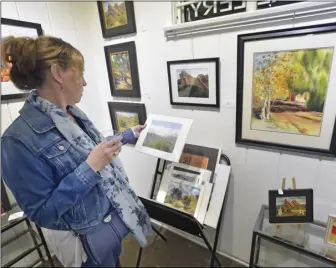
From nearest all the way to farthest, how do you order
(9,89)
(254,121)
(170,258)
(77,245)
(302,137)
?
(77,245), (302,137), (254,121), (9,89), (170,258)

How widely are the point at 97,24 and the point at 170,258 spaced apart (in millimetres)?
1962

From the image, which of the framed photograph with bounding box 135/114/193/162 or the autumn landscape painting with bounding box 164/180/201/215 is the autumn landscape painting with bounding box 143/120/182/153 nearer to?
the framed photograph with bounding box 135/114/193/162

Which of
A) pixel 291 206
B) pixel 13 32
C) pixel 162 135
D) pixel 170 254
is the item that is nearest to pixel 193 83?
pixel 162 135

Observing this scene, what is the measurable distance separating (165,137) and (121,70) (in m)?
0.79

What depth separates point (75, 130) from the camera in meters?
0.85

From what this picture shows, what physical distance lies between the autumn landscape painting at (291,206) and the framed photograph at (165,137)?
59cm

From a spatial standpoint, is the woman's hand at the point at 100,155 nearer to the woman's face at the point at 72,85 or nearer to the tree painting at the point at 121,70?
the woman's face at the point at 72,85

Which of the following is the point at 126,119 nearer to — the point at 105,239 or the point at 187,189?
the point at 187,189

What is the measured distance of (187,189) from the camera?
1.38 metres

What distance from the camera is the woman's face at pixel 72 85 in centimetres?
82

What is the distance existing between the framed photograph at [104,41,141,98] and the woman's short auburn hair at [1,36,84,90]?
855 millimetres

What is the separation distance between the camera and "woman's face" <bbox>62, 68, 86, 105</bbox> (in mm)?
819

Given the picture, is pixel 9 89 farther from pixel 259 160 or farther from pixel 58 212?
pixel 259 160

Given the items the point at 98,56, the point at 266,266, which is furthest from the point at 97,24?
the point at 266,266
